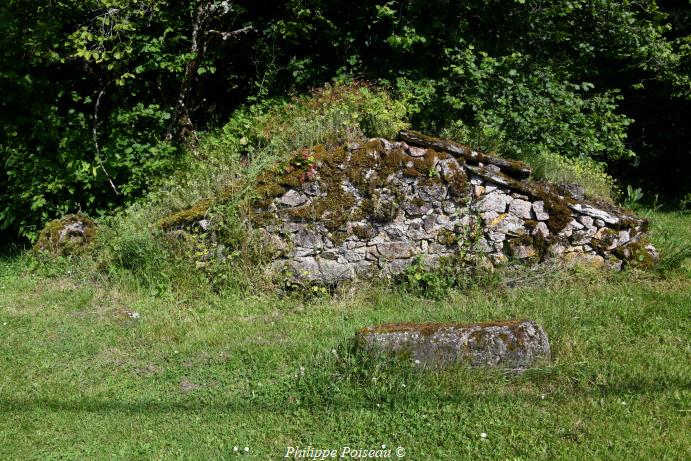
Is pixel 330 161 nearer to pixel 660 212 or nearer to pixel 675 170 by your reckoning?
pixel 660 212

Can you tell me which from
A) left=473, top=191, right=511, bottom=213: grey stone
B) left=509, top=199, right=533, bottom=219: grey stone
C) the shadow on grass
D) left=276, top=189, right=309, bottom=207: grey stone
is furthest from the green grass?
left=276, top=189, right=309, bottom=207: grey stone

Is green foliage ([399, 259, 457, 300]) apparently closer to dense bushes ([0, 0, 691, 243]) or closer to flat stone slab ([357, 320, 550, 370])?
flat stone slab ([357, 320, 550, 370])

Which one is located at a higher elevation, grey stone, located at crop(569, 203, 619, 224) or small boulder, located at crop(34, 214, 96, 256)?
grey stone, located at crop(569, 203, 619, 224)

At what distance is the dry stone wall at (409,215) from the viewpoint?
610 centimetres

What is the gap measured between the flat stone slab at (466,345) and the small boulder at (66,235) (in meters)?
4.57

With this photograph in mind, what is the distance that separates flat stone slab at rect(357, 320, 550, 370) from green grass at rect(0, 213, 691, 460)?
4.2 inches

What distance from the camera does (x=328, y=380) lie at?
4.17 meters

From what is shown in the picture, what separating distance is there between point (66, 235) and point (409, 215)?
4.36 m

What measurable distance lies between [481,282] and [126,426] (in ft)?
12.0

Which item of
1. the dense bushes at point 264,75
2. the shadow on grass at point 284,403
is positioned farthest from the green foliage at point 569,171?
the shadow on grass at point 284,403

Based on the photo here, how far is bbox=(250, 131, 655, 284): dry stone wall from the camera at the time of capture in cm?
610

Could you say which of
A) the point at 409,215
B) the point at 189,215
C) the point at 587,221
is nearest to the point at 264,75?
the point at 189,215

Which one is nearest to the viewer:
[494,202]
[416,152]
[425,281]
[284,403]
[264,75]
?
[284,403]

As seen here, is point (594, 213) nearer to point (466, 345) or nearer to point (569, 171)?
point (569, 171)
